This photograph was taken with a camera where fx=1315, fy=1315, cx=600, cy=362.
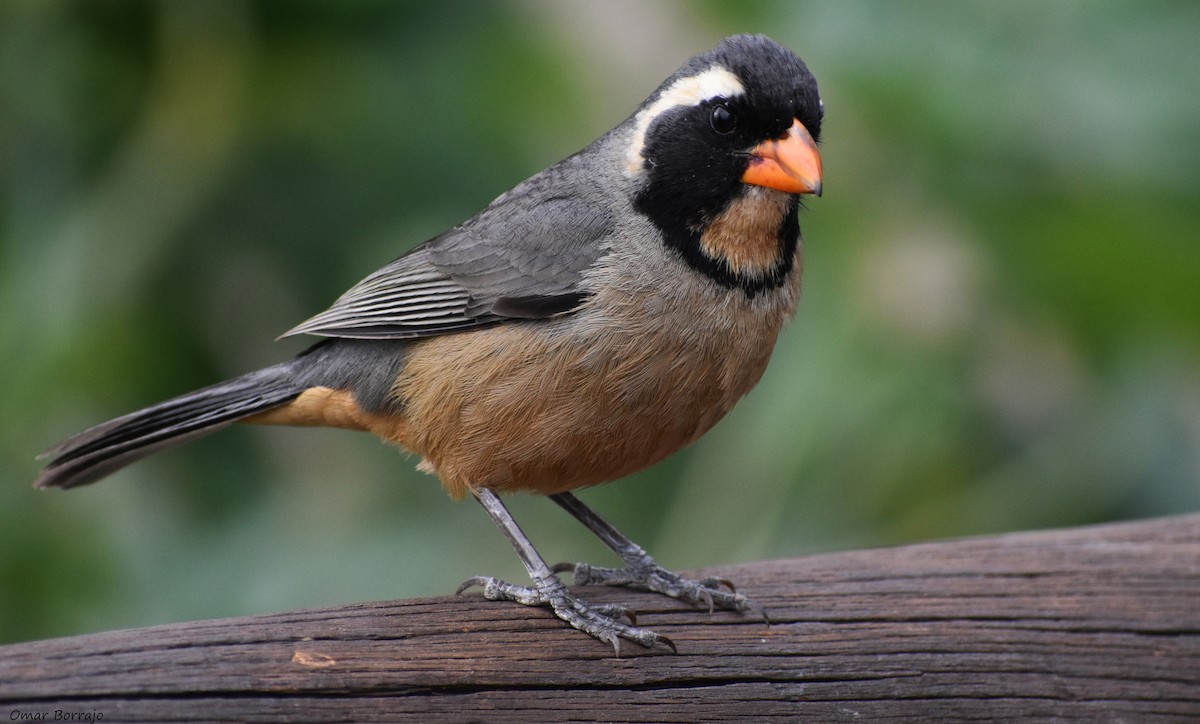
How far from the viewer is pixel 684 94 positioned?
4.05 m

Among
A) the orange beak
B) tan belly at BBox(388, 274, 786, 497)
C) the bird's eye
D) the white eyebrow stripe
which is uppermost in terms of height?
the white eyebrow stripe

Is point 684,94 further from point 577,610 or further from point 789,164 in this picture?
point 577,610

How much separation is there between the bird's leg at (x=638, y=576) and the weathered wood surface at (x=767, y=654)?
0.20 ft

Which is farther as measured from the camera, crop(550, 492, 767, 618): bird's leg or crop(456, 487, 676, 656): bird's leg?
crop(550, 492, 767, 618): bird's leg

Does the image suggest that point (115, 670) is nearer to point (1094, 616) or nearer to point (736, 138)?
point (736, 138)

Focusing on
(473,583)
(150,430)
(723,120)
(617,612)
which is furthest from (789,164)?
(150,430)

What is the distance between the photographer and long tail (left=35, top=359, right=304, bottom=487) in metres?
4.25

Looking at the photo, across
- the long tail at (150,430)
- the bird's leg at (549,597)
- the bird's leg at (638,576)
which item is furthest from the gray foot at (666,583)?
the long tail at (150,430)

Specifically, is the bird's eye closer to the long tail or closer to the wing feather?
the wing feather

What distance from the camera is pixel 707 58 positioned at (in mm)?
4027

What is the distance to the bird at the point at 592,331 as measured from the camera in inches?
151

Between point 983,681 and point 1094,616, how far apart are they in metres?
0.53

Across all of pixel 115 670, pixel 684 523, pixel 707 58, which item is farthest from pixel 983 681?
pixel 115 670

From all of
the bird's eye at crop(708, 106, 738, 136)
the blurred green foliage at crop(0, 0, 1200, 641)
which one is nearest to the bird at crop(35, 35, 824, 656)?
the bird's eye at crop(708, 106, 738, 136)
